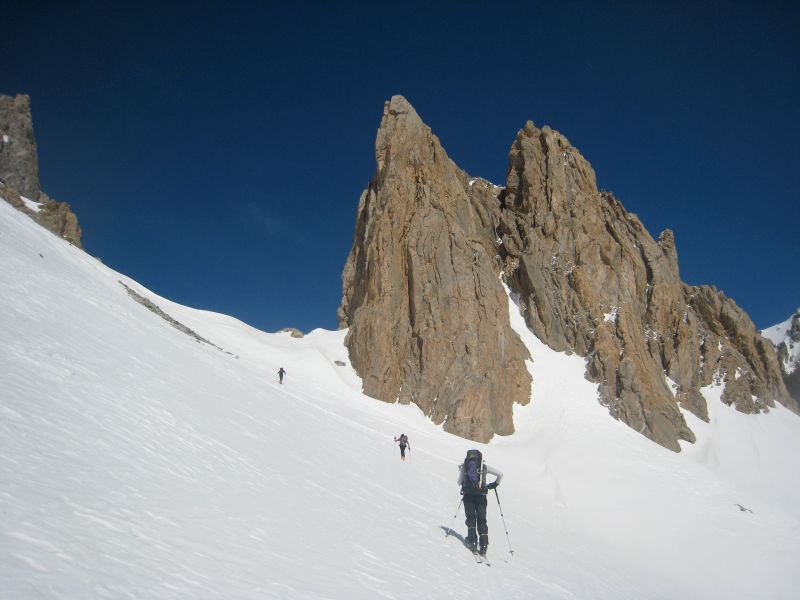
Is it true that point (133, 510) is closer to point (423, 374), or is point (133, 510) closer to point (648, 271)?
point (423, 374)

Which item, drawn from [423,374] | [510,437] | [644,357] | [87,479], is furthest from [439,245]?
[87,479]

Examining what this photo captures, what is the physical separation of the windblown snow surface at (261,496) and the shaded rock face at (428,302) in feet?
13.0

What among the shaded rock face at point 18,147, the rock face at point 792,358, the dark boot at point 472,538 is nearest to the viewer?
the dark boot at point 472,538

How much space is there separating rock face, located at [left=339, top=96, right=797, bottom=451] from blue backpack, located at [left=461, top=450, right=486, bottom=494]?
26.9 meters

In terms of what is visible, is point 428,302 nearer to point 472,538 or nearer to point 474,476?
point 472,538

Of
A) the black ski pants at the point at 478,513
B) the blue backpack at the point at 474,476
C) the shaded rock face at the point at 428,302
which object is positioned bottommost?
the black ski pants at the point at 478,513

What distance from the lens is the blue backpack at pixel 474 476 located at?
10.1 meters

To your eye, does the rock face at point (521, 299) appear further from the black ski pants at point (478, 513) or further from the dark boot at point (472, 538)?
the black ski pants at point (478, 513)

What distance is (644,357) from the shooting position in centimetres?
4909

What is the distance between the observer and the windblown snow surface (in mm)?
5320

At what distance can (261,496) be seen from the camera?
29.7 feet

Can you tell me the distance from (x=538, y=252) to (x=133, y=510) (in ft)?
174

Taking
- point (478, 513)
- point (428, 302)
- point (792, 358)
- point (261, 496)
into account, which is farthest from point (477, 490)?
point (792, 358)

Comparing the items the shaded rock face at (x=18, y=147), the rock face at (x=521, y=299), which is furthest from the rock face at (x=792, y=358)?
the shaded rock face at (x=18, y=147)
